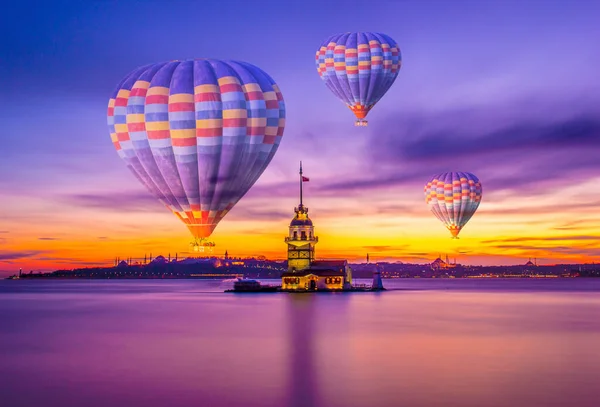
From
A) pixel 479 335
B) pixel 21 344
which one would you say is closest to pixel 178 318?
pixel 21 344

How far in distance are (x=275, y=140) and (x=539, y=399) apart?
23425 millimetres

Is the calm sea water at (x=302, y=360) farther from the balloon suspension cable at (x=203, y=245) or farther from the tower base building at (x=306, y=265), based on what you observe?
the tower base building at (x=306, y=265)

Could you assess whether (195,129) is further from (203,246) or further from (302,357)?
(302,357)

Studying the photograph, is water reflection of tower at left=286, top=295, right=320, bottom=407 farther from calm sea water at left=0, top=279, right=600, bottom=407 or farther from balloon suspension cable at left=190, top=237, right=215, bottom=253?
balloon suspension cable at left=190, top=237, right=215, bottom=253

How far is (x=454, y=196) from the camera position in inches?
3954

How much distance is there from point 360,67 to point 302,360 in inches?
1502

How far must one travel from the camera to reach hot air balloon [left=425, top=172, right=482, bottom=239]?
330 feet

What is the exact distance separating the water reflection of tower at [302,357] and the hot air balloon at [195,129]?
959cm

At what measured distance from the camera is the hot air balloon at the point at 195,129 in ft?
166

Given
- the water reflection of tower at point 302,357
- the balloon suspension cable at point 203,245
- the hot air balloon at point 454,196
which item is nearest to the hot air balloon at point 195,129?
the balloon suspension cable at point 203,245

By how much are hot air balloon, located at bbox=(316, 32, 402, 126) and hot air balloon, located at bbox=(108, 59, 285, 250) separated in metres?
30.9

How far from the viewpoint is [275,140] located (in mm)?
53656

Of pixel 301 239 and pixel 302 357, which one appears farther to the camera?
pixel 301 239

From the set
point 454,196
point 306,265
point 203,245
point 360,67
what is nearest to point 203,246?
point 203,245
